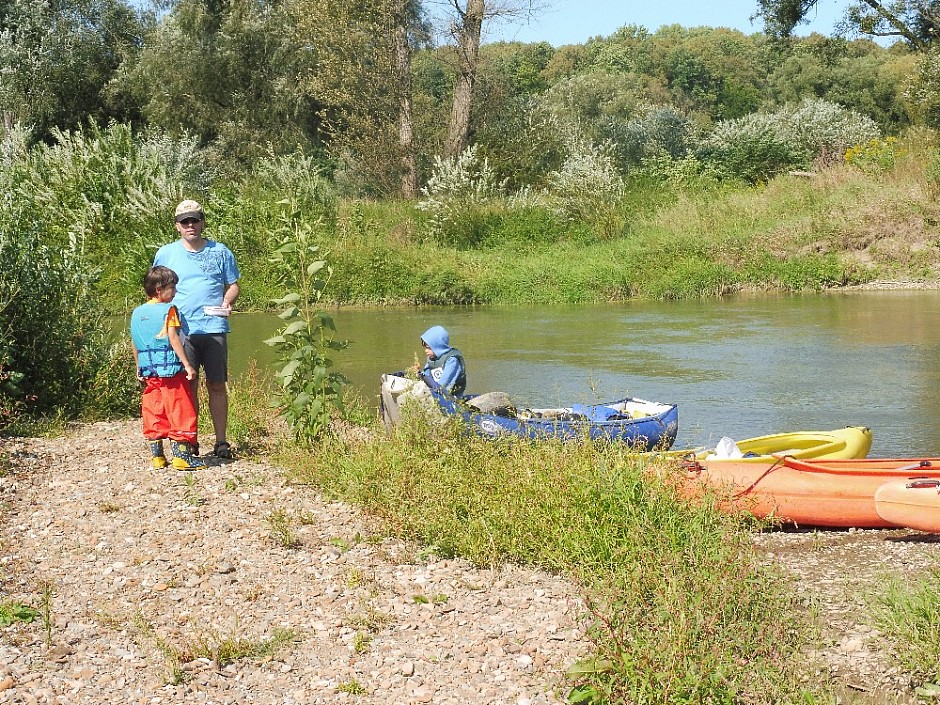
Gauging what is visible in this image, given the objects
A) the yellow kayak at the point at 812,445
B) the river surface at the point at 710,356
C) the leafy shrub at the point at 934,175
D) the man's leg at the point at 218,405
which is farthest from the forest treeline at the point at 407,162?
the yellow kayak at the point at 812,445

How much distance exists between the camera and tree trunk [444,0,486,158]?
28672 mm

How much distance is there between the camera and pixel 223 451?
8203 mm

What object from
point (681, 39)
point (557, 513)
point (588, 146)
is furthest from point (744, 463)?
point (681, 39)

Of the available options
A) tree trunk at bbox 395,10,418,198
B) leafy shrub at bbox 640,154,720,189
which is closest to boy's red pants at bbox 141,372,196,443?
leafy shrub at bbox 640,154,720,189

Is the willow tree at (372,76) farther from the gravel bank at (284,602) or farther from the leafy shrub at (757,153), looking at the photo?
the gravel bank at (284,602)

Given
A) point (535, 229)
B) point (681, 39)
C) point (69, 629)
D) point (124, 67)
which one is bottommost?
point (69, 629)

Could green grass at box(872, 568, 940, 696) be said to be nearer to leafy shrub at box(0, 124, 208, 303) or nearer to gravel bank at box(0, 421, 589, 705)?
gravel bank at box(0, 421, 589, 705)

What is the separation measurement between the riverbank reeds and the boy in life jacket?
31.8 inches

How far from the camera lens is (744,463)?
7.71 m

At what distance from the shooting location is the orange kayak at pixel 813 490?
7230 millimetres

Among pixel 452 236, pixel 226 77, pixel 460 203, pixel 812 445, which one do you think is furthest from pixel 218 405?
pixel 226 77

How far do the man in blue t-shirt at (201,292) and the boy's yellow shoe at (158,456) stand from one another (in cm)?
38

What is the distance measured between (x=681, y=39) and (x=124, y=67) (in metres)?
52.5

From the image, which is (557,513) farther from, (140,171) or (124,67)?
(124,67)
